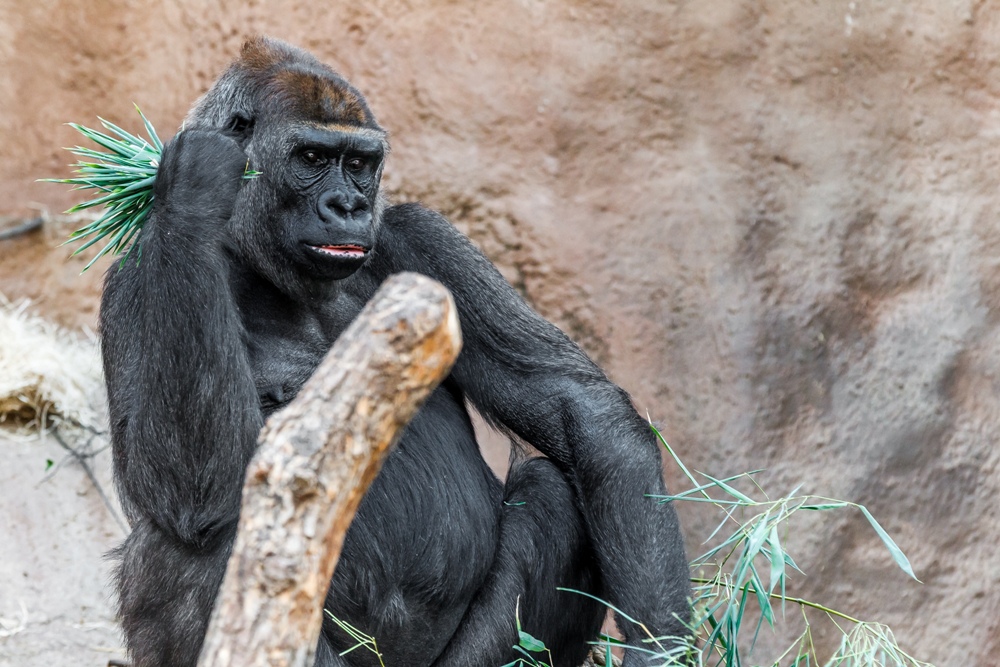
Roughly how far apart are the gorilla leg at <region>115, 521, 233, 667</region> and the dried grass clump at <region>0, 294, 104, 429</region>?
2.61 metres

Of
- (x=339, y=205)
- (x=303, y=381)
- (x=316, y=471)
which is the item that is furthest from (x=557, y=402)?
(x=316, y=471)

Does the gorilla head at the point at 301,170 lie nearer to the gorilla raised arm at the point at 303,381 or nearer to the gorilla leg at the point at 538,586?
the gorilla raised arm at the point at 303,381

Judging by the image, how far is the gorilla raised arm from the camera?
3029 millimetres

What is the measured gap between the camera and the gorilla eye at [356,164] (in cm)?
359

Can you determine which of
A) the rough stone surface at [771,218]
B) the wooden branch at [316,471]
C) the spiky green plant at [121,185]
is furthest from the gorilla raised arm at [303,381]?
the rough stone surface at [771,218]

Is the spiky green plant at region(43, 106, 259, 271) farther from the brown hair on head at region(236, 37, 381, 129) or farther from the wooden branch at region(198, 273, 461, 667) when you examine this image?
the wooden branch at region(198, 273, 461, 667)

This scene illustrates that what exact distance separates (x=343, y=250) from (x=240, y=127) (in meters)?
0.63

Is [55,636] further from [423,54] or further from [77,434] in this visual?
[423,54]

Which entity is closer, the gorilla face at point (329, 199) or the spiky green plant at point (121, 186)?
the spiky green plant at point (121, 186)

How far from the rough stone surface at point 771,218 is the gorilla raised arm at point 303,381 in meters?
1.52

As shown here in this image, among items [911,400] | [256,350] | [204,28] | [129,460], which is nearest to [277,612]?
[129,460]

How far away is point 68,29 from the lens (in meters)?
6.11

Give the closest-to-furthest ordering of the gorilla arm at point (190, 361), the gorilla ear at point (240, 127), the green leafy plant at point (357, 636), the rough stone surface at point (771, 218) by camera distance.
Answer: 1. the gorilla arm at point (190, 361)
2. the green leafy plant at point (357, 636)
3. the gorilla ear at point (240, 127)
4. the rough stone surface at point (771, 218)

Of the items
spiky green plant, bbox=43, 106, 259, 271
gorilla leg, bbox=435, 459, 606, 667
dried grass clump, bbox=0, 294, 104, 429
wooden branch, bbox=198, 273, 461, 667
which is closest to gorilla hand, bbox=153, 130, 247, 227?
spiky green plant, bbox=43, 106, 259, 271
